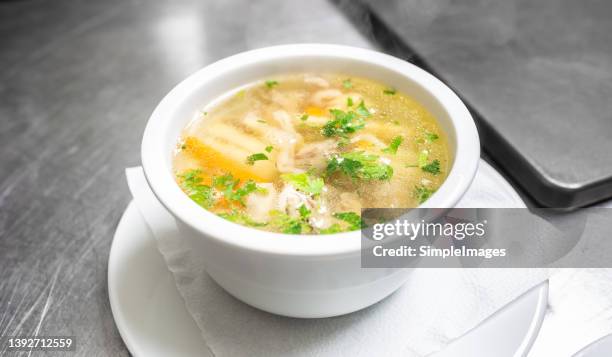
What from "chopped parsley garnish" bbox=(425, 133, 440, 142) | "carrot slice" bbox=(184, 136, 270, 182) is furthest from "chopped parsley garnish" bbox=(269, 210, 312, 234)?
"chopped parsley garnish" bbox=(425, 133, 440, 142)

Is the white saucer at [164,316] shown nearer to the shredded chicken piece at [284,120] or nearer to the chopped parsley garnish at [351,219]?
the chopped parsley garnish at [351,219]

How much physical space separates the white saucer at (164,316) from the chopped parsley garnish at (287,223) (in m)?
0.31

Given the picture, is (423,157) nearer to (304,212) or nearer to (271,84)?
(304,212)

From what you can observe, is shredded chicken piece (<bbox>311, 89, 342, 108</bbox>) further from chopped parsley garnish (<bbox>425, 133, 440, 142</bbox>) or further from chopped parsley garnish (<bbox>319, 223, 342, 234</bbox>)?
chopped parsley garnish (<bbox>319, 223, 342, 234</bbox>)

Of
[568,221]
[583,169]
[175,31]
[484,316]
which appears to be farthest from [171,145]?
[175,31]

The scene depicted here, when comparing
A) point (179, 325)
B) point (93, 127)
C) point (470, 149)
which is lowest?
point (93, 127)

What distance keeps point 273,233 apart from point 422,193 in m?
0.37

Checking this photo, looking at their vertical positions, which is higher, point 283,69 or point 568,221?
point 283,69

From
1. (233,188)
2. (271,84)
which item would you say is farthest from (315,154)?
(271,84)

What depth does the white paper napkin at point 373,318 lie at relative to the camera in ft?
4.00

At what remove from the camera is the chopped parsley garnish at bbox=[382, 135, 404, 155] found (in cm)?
137

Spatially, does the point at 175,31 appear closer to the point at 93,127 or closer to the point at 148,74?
the point at 148,74

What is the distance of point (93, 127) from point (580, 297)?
1793 mm

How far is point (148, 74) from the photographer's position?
250 cm
